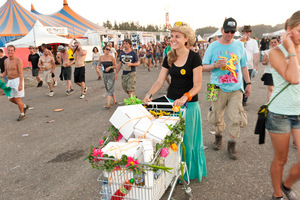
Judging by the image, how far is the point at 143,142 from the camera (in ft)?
7.07

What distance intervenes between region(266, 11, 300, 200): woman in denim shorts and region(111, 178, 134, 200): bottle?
5.64 ft

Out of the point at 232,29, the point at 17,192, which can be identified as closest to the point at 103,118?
the point at 17,192

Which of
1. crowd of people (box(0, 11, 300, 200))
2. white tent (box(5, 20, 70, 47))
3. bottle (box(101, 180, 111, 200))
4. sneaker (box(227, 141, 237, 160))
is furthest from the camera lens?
white tent (box(5, 20, 70, 47))

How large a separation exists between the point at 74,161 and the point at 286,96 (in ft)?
12.4

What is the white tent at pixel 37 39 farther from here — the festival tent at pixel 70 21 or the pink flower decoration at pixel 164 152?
the pink flower decoration at pixel 164 152

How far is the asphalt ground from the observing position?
3365 mm

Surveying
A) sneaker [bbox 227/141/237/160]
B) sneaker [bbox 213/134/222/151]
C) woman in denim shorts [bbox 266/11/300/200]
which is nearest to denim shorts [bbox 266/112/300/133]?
woman in denim shorts [bbox 266/11/300/200]

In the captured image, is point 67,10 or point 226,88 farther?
point 67,10

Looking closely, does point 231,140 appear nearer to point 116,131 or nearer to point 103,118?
point 116,131

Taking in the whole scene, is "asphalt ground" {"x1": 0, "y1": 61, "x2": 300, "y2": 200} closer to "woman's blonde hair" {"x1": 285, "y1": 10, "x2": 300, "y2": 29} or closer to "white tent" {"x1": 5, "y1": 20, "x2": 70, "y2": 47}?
"woman's blonde hair" {"x1": 285, "y1": 10, "x2": 300, "y2": 29}

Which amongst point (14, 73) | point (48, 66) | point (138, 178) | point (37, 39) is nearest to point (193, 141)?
point (138, 178)

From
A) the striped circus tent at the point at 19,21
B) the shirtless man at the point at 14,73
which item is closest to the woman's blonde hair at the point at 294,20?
the shirtless man at the point at 14,73

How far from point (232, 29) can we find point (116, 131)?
2529mm

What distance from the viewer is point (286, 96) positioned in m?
2.45
